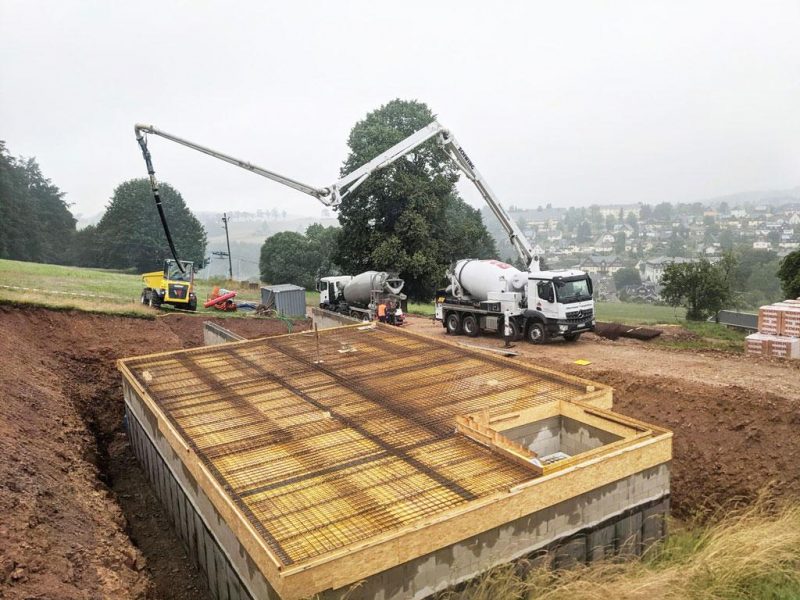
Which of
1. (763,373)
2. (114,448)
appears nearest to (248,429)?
(114,448)

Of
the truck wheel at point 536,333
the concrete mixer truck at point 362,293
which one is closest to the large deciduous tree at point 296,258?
the concrete mixer truck at point 362,293

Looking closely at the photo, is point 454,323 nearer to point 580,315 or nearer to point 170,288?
point 580,315

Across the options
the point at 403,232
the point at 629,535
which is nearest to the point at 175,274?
the point at 403,232

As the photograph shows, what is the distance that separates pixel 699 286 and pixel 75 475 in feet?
102

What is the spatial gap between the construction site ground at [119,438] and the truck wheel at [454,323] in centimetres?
441

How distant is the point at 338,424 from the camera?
37.8 ft

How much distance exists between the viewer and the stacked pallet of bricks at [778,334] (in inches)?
755

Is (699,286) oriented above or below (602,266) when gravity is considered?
above

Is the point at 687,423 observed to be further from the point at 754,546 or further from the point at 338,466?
the point at 338,466

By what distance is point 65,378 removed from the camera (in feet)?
59.4

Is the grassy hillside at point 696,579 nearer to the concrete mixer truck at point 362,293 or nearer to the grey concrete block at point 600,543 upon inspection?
the grey concrete block at point 600,543

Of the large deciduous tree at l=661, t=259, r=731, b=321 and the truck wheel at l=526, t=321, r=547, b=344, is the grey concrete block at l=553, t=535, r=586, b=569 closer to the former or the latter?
the truck wheel at l=526, t=321, r=547, b=344

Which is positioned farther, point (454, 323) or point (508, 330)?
point (454, 323)

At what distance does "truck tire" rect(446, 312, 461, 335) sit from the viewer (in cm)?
2595
